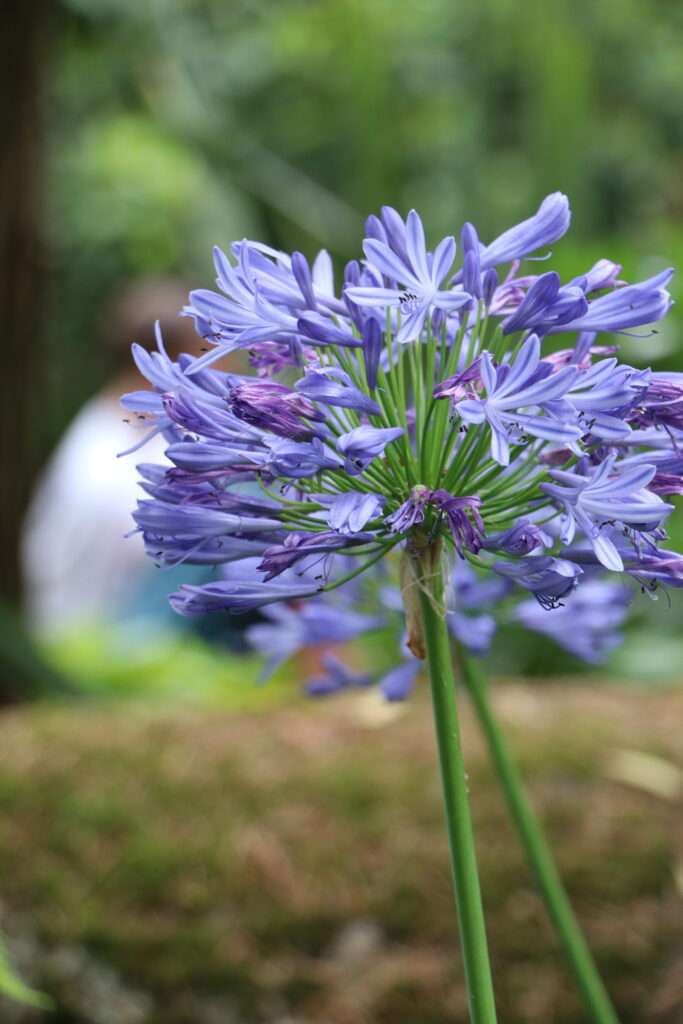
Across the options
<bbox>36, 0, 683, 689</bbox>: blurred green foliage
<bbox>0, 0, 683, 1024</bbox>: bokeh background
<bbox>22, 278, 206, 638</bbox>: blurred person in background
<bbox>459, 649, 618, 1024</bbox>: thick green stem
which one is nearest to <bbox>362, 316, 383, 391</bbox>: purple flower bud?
<bbox>459, 649, 618, 1024</bbox>: thick green stem

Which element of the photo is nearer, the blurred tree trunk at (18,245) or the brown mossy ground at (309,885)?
the brown mossy ground at (309,885)

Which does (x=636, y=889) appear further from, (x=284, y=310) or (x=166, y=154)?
(x=166, y=154)

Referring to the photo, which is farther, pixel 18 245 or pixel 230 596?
pixel 18 245

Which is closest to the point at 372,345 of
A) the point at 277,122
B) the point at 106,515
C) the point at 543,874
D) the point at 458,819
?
the point at 458,819

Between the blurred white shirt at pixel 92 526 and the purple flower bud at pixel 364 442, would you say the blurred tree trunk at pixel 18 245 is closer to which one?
the blurred white shirt at pixel 92 526

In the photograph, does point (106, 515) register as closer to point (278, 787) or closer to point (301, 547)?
point (278, 787)

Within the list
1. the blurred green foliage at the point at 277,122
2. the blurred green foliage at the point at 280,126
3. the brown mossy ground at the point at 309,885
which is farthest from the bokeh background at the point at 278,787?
the blurred green foliage at the point at 277,122
